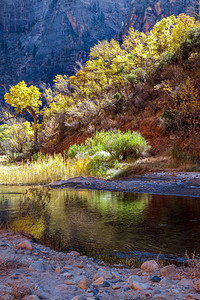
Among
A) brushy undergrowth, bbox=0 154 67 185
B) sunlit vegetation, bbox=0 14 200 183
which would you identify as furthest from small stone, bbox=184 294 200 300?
brushy undergrowth, bbox=0 154 67 185

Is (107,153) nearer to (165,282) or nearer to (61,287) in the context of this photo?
(165,282)

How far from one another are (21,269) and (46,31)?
341 ft

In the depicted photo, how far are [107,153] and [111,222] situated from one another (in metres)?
9.23

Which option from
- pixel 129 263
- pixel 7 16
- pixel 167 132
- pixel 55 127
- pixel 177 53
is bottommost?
pixel 129 263

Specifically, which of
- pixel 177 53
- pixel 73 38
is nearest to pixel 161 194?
pixel 177 53

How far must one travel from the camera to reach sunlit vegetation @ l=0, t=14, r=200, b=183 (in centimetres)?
1594

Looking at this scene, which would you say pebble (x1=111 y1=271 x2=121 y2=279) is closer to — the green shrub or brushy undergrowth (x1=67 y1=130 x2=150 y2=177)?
brushy undergrowth (x1=67 y1=130 x2=150 y2=177)

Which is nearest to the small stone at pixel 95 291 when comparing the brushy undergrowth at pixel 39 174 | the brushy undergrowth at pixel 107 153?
the brushy undergrowth at pixel 39 174

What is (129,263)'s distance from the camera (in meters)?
3.51

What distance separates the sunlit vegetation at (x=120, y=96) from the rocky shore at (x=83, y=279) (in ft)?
31.6

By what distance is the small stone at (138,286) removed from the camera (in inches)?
98.7

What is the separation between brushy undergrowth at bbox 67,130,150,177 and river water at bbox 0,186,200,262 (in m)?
4.74

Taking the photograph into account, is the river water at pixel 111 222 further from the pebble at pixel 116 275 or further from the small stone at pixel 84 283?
the small stone at pixel 84 283

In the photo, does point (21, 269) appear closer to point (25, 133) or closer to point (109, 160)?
point (109, 160)
